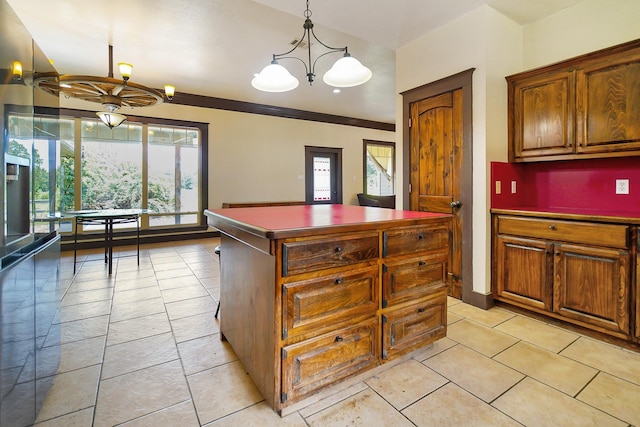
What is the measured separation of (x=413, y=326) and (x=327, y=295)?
708 millimetres

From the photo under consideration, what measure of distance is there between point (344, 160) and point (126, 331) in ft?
22.2

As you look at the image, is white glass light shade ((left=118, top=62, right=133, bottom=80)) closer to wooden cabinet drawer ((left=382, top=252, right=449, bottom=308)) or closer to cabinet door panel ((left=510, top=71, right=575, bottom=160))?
wooden cabinet drawer ((left=382, top=252, right=449, bottom=308))

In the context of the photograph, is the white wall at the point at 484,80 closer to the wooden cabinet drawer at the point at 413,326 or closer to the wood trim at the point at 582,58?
the wood trim at the point at 582,58

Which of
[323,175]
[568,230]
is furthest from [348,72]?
[323,175]

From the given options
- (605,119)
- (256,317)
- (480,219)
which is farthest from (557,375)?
(605,119)

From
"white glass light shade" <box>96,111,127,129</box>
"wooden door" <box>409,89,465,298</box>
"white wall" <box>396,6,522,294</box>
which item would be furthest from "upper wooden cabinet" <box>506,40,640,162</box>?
"white glass light shade" <box>96,111,127,129</box>

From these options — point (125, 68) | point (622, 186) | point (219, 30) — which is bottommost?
point (622, 186)

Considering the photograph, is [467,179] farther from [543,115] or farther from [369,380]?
[369,380]

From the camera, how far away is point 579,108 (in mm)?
2430

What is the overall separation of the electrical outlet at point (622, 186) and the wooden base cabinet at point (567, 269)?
68cm

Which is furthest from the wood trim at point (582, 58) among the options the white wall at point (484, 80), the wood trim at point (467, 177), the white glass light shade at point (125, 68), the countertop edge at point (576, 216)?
the white glass light shade at point (125, 68)

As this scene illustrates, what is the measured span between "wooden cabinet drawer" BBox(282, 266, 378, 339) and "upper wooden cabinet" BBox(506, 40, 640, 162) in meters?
2.13

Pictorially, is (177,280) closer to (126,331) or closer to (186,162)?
(126,331)

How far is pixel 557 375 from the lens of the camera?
5.84ft
